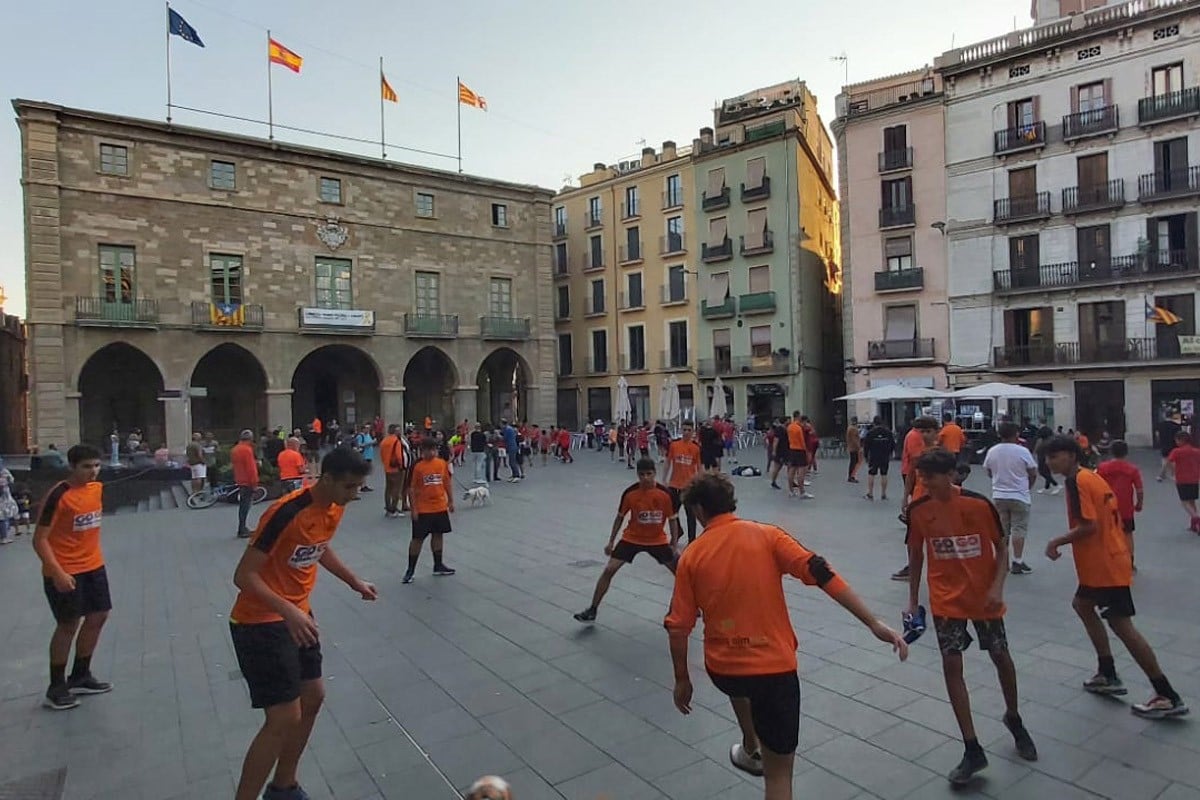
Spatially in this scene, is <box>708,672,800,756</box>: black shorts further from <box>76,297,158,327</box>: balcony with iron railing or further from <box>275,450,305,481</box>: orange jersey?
<box>76,297,158,327</box>: balcony with iron railing

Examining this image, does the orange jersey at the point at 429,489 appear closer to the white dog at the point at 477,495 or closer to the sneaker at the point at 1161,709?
the white dog at the point at 477,495

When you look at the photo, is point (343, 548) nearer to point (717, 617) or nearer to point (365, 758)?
point (365, 758)

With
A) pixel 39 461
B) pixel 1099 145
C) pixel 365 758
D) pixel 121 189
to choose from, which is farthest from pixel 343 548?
pixel 1099 145

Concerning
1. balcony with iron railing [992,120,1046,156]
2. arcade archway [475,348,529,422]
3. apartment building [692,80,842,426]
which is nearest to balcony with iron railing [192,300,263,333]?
arcade archway [475,348,529,422]

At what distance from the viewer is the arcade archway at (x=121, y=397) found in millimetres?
29047

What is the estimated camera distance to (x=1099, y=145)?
27984mm

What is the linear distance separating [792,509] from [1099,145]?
2488 cm

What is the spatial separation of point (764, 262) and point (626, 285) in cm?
847

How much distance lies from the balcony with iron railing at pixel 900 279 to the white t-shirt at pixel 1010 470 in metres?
26.2

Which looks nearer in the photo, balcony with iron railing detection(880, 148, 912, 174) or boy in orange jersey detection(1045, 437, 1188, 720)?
boy in orange jersey detection(1045, 437, 1188, 720)

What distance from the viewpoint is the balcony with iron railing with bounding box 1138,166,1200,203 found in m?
26.0

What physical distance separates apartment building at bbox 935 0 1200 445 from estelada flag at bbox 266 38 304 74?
1059 inches

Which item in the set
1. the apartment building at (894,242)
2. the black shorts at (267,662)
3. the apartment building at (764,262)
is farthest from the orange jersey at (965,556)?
the apartment building at (764,262)

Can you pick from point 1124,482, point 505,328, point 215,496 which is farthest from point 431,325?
point 1124,482
